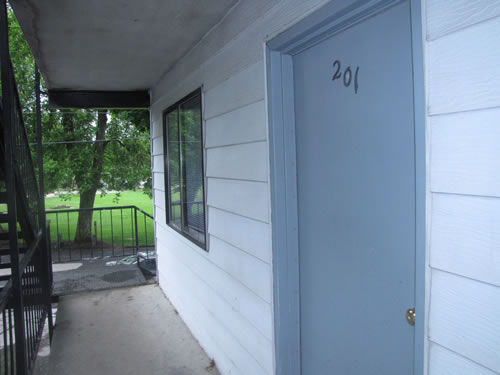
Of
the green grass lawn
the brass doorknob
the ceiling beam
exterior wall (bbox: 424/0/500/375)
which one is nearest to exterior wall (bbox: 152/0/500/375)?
exterior wall (bbox: 424/0/500/375)

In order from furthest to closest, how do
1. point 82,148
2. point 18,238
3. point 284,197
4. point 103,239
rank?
1. point 103,239
2. point 82,148
3. point 18,238
4. point 284,197

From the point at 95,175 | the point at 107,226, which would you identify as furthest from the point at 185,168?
the point at 107,226

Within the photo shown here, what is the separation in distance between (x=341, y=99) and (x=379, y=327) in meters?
0.85

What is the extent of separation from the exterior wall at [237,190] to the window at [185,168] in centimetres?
18

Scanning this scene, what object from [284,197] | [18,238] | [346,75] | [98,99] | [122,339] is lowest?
[122,339]

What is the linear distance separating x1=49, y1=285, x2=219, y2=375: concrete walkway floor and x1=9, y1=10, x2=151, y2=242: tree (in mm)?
6068

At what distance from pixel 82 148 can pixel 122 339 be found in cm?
834

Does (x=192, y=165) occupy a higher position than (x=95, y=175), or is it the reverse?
(x=192, y=165)

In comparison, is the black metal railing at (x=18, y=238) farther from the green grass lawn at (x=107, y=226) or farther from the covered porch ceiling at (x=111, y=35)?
the green grass lawn at (x=107, y=226)

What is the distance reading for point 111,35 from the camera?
2.95m

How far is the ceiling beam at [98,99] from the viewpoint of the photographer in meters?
5.06

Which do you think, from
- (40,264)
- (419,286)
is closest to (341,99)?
(419,286)

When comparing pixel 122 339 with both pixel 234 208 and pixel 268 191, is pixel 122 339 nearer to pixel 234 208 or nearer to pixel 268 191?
pixel 234 208

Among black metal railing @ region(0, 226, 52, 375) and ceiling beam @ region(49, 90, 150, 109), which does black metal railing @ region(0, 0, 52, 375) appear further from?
ceiling beam @ region(49, 90, 150, 109)
